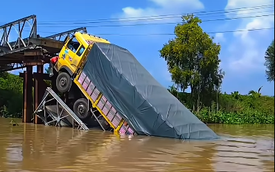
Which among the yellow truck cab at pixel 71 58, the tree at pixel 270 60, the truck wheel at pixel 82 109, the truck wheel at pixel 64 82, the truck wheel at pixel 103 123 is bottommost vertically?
the truck wheel at pixel 103 123

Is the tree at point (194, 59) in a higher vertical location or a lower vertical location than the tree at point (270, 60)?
higher

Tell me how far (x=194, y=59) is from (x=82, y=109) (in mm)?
12988

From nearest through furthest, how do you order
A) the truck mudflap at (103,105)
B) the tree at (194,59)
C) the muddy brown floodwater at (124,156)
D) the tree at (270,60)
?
the tree at (270,60), the muddy brown floodwater at (124,156), the truck mudflap at (103,105), the tree at (194,59)

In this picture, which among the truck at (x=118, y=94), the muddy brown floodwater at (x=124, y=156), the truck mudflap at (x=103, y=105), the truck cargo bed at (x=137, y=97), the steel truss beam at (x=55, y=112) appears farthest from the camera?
the steel truss beam at (x=55, y=112)

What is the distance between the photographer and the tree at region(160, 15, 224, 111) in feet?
84.2

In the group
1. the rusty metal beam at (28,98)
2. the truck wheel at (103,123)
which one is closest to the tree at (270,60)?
the truck wheel at (103,123)

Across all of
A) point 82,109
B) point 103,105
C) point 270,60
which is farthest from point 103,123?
point 270,60

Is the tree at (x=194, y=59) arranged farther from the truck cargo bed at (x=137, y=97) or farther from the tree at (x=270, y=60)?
the tree at (x=270, y=60)

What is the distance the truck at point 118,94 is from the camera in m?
12.4

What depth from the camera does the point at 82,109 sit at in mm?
15008

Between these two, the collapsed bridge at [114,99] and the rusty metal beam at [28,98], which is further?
the rusty metal beam at [28,98]

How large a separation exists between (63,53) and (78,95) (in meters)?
1.93

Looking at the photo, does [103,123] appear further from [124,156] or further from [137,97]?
[124,156]

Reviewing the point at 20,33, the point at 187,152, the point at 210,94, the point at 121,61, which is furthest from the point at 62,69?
the point at 210,94
